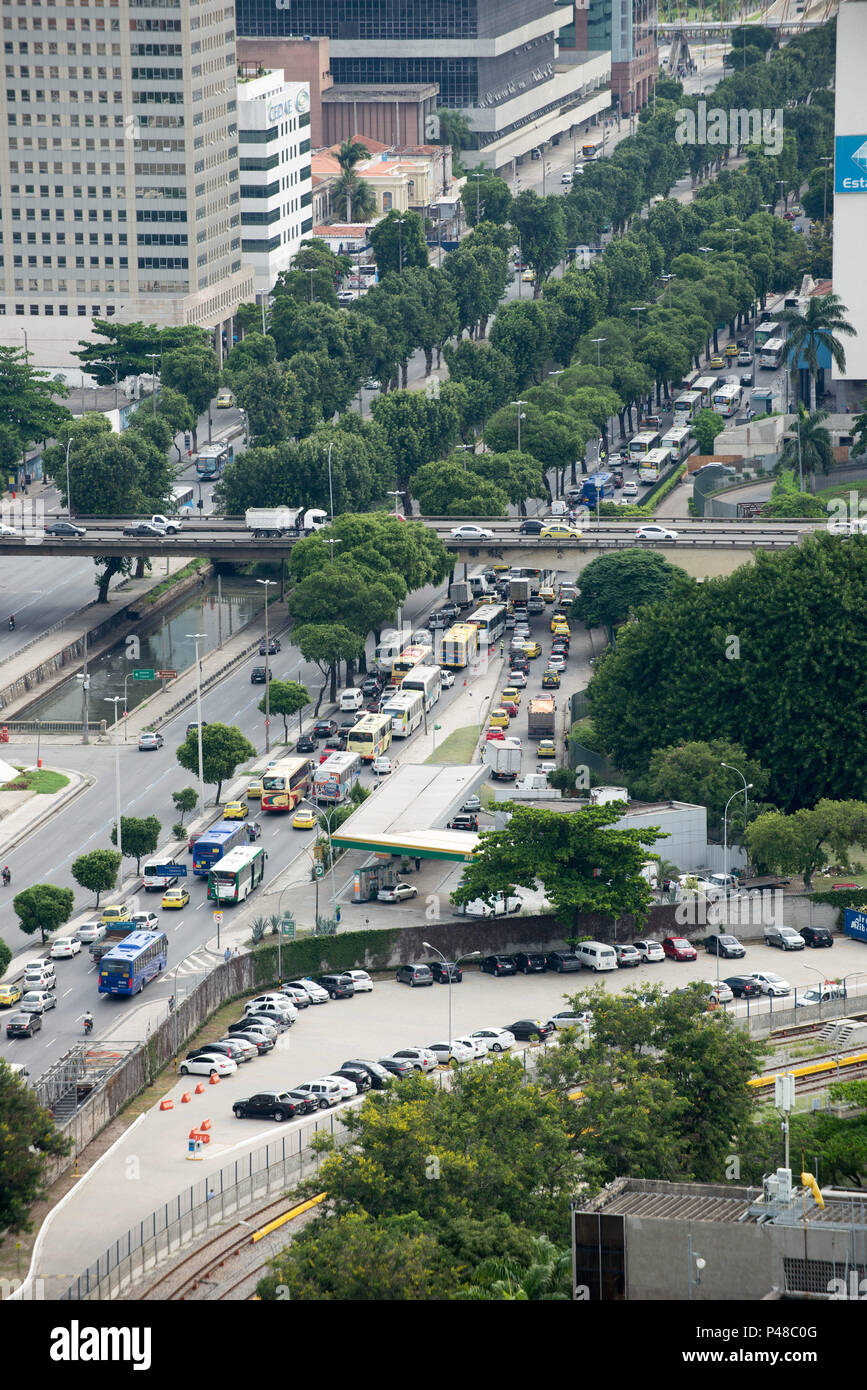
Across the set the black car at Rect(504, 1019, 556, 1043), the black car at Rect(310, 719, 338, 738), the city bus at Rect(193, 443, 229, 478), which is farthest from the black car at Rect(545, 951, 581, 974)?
the city bus at Rect(193, 443, 229, 478)

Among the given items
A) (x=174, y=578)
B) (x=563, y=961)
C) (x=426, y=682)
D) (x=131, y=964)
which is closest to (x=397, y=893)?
(x=563, y=961)

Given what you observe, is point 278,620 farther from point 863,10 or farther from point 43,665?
point 863,10

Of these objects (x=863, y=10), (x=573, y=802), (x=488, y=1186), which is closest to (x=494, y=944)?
(x=573, y=802)

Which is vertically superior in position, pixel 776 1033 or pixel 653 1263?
pixel 653 1263

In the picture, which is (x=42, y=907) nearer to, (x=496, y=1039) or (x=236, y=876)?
(x=236, y=876)
